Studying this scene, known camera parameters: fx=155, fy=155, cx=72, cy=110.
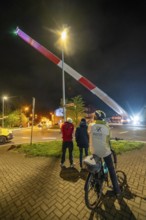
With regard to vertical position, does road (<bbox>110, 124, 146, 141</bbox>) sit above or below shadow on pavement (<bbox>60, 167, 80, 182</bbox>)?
above

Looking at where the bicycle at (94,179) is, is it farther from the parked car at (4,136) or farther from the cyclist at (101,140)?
the parked car at (4,136)

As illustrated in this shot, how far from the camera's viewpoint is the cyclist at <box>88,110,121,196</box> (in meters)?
3.74

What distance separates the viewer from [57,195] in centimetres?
419

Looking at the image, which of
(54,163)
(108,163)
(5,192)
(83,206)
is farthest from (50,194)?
(54,163)

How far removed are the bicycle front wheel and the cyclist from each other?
0.45 m

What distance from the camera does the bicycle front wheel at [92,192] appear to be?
11.8ft

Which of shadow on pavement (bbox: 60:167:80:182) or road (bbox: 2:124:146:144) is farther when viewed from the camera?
road (bbox: 2:124:146:144)

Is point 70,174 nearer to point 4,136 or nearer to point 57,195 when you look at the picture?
point 57,195

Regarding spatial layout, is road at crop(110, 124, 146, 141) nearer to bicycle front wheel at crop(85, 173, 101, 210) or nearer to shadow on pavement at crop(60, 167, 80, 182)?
shadow on pavement at crop(60, 167, 80, 182)

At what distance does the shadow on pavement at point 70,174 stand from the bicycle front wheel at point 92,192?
1.20 meters

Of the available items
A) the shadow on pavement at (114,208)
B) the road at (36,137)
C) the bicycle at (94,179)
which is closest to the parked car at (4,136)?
the road at (36,137)

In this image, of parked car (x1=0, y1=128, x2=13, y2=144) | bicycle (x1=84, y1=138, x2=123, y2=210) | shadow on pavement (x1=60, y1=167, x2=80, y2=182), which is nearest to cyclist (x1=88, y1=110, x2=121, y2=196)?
bicycle (x1=84, y1=138, x2=123, y2=210)

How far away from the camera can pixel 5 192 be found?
4.46 metres

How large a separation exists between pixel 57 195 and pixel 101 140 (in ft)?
6.49
